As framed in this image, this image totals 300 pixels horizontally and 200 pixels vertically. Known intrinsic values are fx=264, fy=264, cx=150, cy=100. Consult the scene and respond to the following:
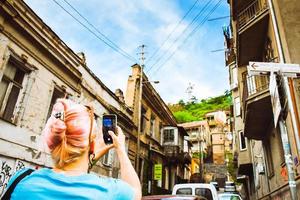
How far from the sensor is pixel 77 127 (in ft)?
5.07

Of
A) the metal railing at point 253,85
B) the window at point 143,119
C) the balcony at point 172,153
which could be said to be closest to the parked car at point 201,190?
the metal railing at point 253,85

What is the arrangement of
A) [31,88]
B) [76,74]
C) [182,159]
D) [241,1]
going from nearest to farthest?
[31,88] → [76,74] → [241,1] → [182,159]

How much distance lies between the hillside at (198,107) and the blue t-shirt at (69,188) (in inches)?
2997

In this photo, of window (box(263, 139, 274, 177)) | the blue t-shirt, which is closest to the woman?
the blue t-shirt

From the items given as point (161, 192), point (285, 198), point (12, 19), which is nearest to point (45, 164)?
point (12, 19)

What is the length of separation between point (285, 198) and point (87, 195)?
10.7 m

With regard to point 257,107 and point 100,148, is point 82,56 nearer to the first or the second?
point 257,107

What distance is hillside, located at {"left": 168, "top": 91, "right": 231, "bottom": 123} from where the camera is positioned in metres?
79.3

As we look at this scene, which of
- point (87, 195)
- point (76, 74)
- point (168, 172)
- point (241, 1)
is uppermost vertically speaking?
point (241, 1)

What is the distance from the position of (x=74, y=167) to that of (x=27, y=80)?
33.1ft

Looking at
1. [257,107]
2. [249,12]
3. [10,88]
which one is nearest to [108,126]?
[10,88]

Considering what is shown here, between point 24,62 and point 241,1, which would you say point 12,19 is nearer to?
point 24,62

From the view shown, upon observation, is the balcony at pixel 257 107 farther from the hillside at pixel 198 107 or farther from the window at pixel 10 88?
the hillside at pixel 198 107

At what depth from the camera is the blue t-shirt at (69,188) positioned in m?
1.30
